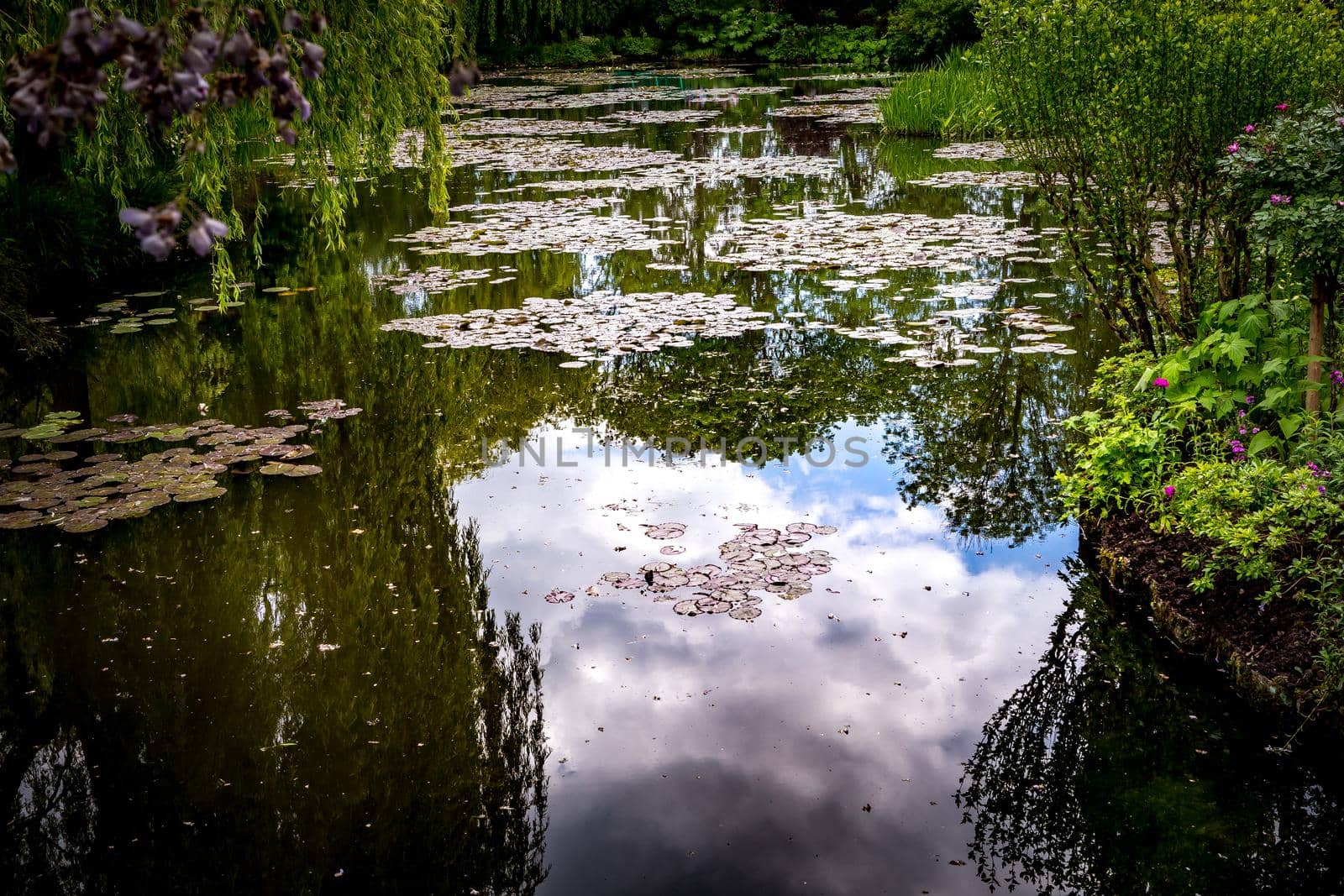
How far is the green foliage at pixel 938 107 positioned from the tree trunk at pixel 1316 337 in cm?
1147

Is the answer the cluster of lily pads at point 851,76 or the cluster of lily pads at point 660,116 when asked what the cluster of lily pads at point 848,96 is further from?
the cluster of lily pads at point 660,116

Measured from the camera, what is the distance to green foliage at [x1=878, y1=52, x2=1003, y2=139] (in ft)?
47.9

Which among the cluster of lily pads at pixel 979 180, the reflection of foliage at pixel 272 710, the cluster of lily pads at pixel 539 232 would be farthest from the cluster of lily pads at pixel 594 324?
the cluster of lily pads at pixel 979 180

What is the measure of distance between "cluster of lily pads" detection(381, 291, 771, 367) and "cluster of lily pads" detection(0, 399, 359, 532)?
1317 millimetres

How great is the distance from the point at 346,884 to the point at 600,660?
1139 millimetres

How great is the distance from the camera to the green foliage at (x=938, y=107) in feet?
47.9

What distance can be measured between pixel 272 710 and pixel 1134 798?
251cm

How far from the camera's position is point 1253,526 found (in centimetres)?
336

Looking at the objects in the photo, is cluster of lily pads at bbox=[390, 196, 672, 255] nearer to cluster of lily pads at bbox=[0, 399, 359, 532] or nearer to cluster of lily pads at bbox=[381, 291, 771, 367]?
cluster of lily pads at bbox=[381, 291, 771, 367]

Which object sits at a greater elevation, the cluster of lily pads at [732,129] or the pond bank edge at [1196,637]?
the cluster of lily pads at [732,129]

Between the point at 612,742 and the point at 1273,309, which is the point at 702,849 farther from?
the point at 1273,309

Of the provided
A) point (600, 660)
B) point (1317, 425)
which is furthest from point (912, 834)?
point (1317, 425)

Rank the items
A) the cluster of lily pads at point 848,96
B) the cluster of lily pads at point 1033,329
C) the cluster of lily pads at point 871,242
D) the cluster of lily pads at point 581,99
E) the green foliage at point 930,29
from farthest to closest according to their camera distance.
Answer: the green foliage at point 930,29 → the cluster of lily pads at point 581,99 → the cluster of lily pads at point 848,96 → the cluster of lily pads at point 871,242 → the cluster of lily pads at point 1033,329

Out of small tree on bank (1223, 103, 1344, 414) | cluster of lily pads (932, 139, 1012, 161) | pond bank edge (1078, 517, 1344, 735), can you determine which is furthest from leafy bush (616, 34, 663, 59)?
pond bank edge (1078, 517, 1344, 735)
